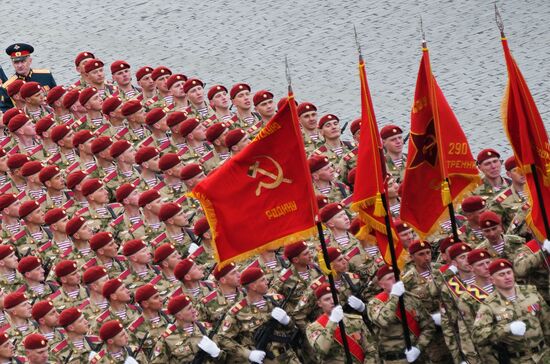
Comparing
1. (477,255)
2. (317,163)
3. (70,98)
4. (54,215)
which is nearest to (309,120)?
(317,163)

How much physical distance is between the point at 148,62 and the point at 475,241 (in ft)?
33.0

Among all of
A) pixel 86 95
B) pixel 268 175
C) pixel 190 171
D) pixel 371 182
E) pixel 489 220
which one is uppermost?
pixel 268 175

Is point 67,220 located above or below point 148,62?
above

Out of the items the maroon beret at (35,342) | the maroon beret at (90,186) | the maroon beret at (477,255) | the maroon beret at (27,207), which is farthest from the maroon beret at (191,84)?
the maroon beret at (477,255)

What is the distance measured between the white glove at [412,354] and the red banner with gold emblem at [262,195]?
1.48 metres

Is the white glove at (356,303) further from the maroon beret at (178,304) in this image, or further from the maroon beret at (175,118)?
the maroon beret at (175,118)

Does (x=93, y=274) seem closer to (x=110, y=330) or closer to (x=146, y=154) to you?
(x=110, y=330)

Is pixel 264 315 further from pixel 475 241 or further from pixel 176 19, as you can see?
pixel 176 19

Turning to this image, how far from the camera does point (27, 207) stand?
63.8 ft

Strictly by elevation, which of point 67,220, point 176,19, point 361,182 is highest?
point 361,182

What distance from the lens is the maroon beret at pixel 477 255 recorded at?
1578 cm

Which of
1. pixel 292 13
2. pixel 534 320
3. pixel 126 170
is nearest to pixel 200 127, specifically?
pixel 126 170

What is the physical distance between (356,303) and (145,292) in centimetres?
180

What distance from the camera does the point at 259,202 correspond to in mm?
15445
